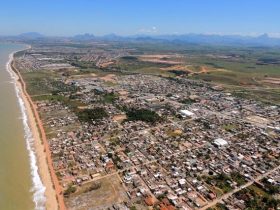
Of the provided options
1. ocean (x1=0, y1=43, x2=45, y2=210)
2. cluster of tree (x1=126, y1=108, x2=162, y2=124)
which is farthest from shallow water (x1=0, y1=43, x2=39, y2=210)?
cluster of tree (x1=126, y1=108, x2=162, y2=124)

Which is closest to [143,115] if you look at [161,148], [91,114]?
[91,114]

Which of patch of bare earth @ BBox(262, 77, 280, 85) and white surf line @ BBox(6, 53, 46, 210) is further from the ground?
white surf line @ BBox(6, 53, 46, 210)

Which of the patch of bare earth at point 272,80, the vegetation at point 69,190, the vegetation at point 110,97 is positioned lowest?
the patch of bare earth at point 272,80

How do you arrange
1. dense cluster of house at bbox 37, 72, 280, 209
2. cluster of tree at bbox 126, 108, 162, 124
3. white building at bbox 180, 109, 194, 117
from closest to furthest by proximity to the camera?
dense cluster of house at bbox 37, 72, 280, 209 → cluster of tree at bbox 126, 108, 162, 124 → white building at bbox 180, 109, 194, 117

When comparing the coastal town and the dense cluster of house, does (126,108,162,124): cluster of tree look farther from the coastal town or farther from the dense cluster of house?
the dense cluster of house

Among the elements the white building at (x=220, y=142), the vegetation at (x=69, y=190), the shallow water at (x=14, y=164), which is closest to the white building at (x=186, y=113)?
the white building at (x=220, y=142)

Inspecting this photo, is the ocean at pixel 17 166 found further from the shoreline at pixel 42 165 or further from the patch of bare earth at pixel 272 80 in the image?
the patch of bare earth at pixel 272 80
